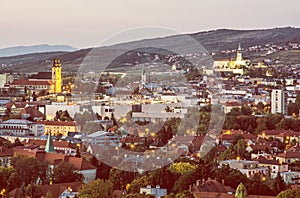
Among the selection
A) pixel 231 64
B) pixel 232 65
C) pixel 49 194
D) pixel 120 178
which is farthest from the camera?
pixel 231 64

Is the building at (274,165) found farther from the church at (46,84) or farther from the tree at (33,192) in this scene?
the church at (46,84)

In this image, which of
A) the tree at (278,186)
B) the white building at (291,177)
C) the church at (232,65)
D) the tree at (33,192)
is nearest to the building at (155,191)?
the tree at (33,192)

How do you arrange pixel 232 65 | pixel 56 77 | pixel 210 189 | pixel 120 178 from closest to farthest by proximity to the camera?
pixel 210 189, pixel 120 178, pixel 56 77, pixel 232 65

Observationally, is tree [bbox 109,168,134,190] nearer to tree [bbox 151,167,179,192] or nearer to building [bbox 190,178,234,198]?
tree [bbox 151,167,179,192]

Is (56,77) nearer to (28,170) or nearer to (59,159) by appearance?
(59,159)

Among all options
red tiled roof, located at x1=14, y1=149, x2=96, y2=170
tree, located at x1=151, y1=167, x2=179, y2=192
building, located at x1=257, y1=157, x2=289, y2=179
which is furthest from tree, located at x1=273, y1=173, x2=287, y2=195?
red tiled roof, located at x1=14, y1=149, x2=96, y2=170

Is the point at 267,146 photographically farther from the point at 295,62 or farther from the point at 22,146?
the point at 295,62

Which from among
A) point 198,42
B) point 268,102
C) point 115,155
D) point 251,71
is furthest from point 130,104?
point 198,42

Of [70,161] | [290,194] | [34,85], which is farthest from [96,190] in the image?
[34,85]
